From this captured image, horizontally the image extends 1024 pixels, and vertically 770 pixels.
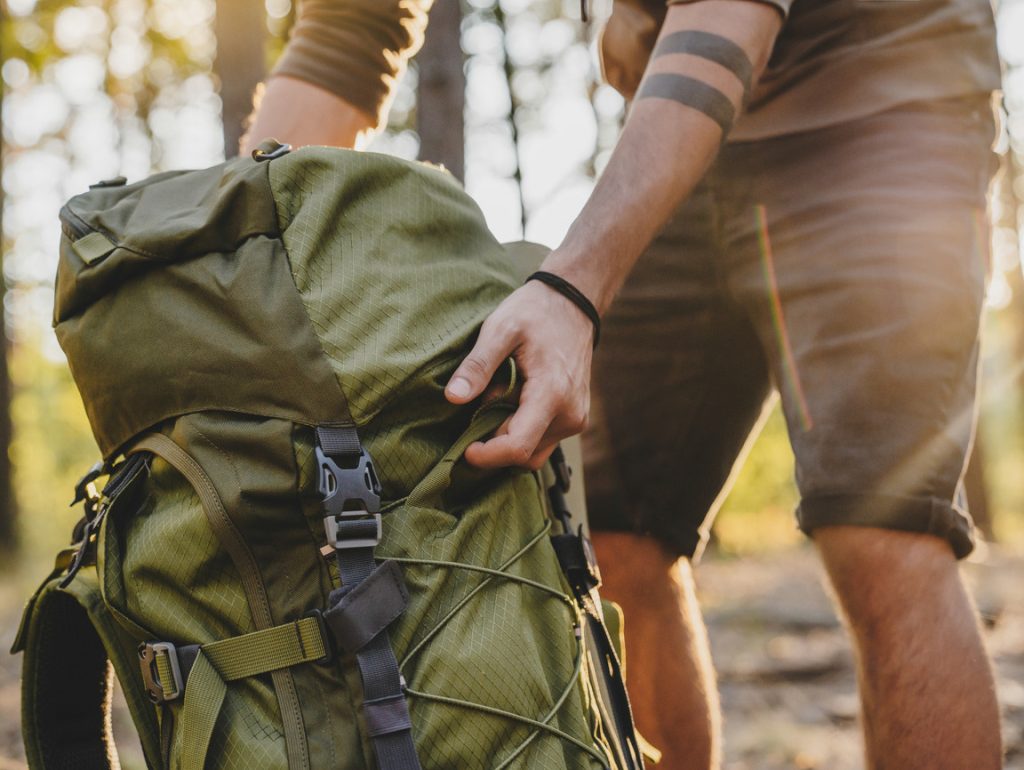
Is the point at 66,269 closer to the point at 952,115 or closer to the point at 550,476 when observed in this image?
the point at 550,476

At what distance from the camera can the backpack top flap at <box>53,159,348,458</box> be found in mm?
1217

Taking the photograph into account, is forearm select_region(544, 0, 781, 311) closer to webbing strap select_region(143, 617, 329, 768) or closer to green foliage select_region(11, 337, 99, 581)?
webbing strap select_region(143, 617, 329, 768)

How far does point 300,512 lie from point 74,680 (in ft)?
1.86

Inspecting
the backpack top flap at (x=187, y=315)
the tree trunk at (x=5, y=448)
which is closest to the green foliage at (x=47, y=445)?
the tree trunk at (x=5, y=448)

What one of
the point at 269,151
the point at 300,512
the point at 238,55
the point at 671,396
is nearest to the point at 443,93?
the point at 238,55

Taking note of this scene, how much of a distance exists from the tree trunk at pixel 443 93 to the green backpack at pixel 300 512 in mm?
3691

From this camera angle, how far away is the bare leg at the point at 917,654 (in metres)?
1.46

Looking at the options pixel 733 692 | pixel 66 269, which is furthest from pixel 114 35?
pixel 66 269

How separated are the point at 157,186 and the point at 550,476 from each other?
792mm

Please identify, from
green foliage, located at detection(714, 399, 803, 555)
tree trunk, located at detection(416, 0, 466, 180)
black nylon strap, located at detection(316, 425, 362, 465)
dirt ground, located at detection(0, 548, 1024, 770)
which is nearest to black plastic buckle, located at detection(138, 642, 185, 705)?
black nylon strap, located at detection(316, 425, 362, 465)

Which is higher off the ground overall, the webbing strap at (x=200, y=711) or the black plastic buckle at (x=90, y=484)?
the black plastic buckle at (x=90, y=484)

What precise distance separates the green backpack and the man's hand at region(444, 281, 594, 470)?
0.04 m

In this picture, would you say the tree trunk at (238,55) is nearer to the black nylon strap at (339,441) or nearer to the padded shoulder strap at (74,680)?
the padded shoulder strap at (74,680)

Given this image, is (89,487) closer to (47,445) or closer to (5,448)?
(5,448)
